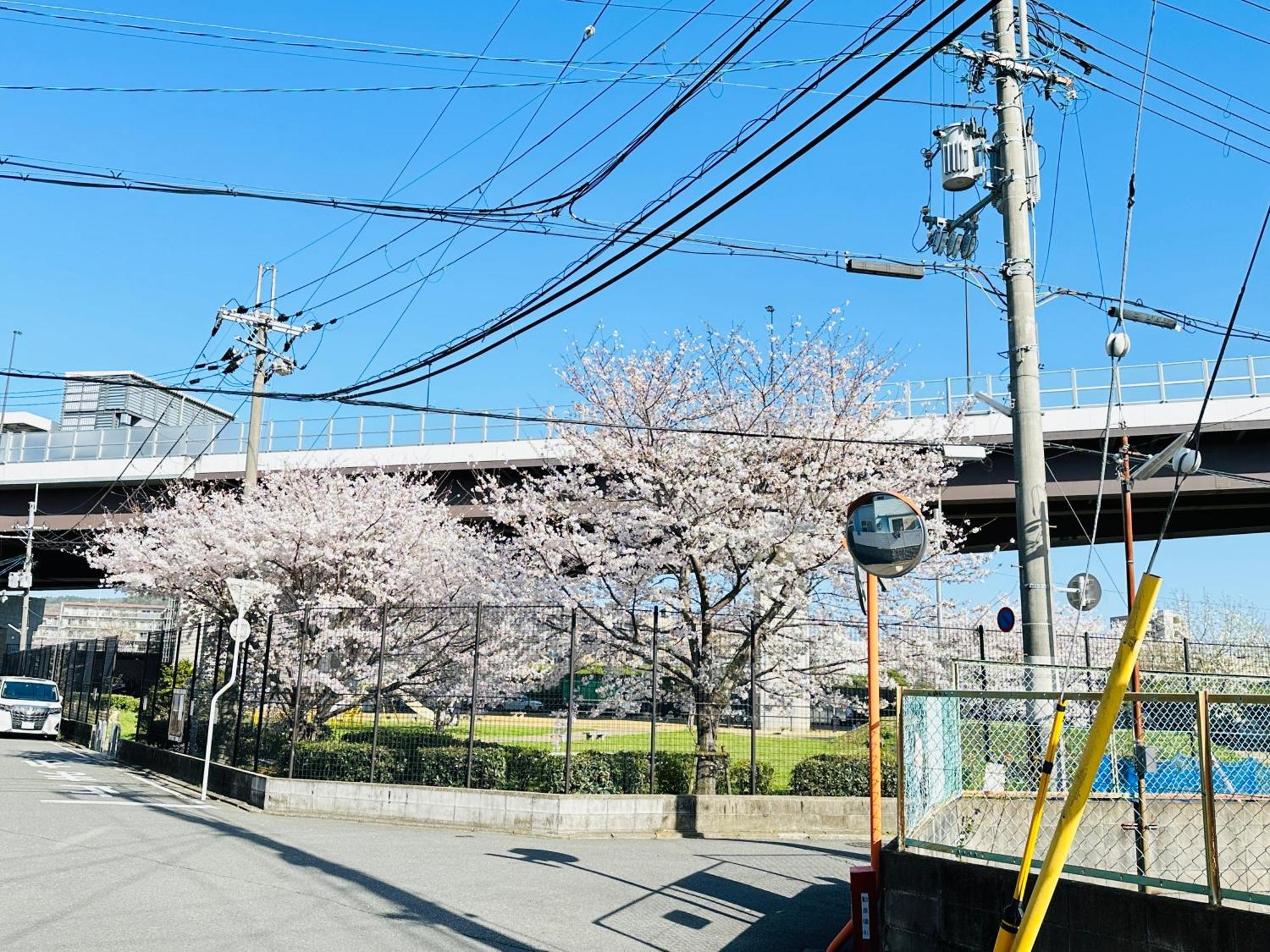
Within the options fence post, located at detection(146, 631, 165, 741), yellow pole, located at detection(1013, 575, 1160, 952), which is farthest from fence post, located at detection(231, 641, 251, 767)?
yellow pole, located at detection(1013, 575, 1160, 952)

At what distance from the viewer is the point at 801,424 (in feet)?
60.5

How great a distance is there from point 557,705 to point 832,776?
4.25m

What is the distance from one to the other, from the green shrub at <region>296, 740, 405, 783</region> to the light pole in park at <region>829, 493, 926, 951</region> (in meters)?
9.44

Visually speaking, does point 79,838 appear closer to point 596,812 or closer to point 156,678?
point 596,812

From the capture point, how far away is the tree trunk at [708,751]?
15.7m

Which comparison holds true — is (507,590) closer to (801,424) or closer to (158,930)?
(801,424)

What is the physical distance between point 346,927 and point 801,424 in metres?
12.4

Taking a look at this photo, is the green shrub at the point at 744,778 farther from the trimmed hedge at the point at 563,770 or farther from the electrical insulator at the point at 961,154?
the electrical insulator at the point at 961,154

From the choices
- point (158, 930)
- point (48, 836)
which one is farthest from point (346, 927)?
point (48, 836)

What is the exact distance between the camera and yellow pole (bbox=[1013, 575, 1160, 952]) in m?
3.90

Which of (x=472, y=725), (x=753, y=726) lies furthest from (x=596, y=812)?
(x=753, y=726)

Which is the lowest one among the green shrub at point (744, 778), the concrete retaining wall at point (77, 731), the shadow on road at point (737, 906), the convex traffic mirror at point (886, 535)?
the concrete retaining wall at point (77, 731)

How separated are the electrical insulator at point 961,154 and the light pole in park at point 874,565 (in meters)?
7.48

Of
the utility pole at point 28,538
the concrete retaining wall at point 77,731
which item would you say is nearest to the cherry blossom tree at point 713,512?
the concrete retaining wall at point 77,731
